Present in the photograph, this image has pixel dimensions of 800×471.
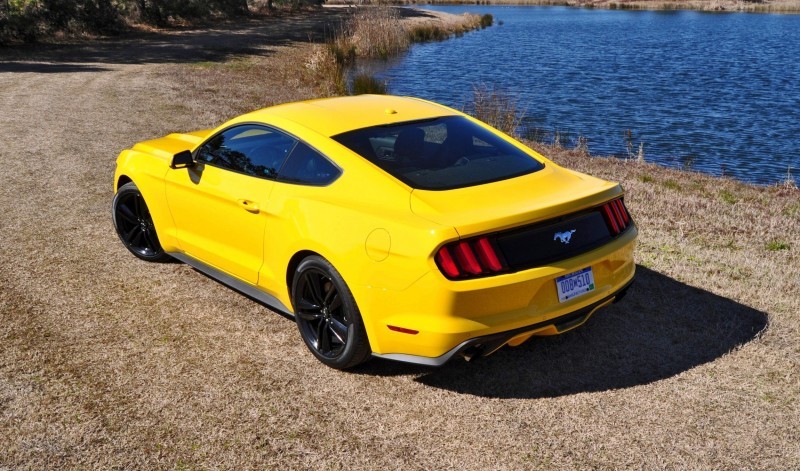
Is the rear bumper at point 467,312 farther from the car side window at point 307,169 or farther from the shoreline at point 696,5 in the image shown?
the shoreline at point 696,5

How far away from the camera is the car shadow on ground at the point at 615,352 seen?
4.63 m

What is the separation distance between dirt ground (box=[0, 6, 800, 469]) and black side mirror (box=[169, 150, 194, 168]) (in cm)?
104

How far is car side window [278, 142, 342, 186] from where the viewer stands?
4.72 meters

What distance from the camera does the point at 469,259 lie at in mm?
4020

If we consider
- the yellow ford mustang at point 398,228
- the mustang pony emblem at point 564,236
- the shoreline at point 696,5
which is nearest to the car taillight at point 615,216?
the yellow ford mustang at point 398,228

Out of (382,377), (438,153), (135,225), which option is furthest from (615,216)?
(135,225)

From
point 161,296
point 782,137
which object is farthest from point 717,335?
point 782,137

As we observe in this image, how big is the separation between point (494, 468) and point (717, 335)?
7.55 ft

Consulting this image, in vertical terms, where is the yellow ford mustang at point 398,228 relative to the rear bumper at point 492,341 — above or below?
above

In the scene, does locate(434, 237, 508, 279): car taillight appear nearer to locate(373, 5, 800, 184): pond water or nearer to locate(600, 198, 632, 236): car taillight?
locate(600, 198, 632, 236): car taillight

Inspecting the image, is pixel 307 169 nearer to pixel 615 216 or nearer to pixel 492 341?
pixel 492 341

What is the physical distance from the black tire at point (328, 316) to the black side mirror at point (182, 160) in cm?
152

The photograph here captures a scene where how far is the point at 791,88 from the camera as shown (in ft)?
75.4

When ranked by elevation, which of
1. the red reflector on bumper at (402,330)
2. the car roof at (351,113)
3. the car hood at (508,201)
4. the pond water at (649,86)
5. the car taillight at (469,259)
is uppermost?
the car roof at (351,113)
